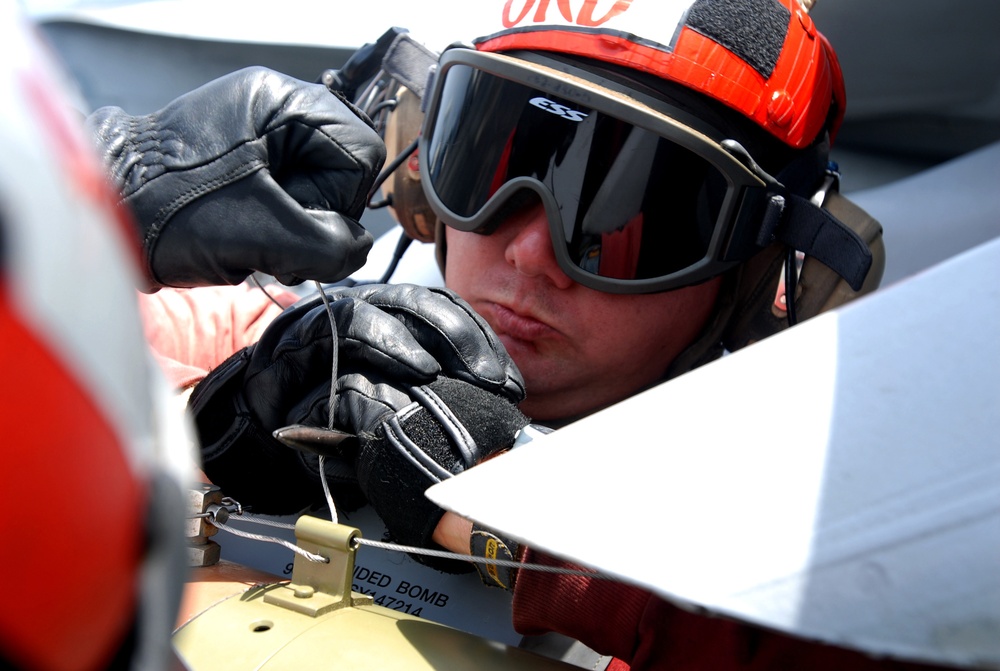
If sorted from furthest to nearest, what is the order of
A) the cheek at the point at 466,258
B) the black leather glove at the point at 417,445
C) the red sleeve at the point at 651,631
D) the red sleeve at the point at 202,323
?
the red sleeve at the point at 202,323
the cheek at the point at 466,258
the black leather glove at the point at 417,445
the red sleeve at the point at 651,631

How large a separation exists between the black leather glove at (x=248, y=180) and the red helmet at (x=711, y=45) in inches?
18.9

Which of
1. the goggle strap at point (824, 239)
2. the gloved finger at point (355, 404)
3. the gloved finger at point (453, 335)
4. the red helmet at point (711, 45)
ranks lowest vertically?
the gloved finger at point (355, 404)

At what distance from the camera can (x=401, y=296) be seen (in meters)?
1.02

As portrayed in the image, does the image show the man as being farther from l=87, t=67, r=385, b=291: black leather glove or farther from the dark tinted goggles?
l=87, t=67, r=385, b=291: black leather glove

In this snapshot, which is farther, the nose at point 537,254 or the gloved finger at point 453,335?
the nose at point 537,254

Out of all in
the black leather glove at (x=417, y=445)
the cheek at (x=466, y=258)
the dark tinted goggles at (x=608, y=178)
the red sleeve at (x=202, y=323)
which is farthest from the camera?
the red sleeve at (x=202, y=323)

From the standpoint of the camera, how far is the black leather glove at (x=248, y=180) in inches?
32.6

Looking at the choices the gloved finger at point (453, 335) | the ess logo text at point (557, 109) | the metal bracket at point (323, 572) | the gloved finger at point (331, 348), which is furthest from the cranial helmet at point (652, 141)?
the metal bracket at point (323, 572)

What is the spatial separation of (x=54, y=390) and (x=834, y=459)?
327mm

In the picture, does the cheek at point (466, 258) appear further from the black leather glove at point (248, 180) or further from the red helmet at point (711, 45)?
the black leather glove at point (248, 180)

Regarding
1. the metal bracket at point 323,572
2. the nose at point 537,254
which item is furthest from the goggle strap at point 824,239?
the metal bracket at point 323,572

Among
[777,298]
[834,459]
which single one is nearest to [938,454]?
[834,459]

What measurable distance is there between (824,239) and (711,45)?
1.04 ft

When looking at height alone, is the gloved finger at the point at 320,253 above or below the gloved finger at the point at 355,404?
above
